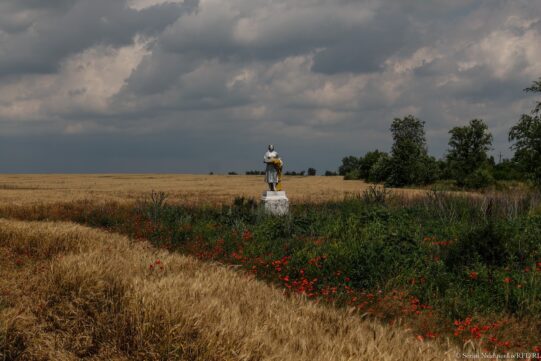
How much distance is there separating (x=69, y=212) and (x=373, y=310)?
1682 centimetres

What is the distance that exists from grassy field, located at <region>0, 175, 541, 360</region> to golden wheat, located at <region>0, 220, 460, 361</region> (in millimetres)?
16

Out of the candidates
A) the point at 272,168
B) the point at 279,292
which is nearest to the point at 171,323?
the point at 279,292

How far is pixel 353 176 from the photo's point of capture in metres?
77.3

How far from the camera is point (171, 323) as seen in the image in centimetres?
423

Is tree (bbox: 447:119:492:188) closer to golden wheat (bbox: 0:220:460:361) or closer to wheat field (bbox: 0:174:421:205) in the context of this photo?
wheat field (bbox: 0:174:421:205)

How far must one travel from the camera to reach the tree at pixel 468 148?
65500mm

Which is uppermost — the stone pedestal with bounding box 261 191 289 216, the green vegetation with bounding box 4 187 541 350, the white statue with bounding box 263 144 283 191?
the white statue with bounding box 263 144 283 191

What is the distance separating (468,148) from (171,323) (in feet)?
229

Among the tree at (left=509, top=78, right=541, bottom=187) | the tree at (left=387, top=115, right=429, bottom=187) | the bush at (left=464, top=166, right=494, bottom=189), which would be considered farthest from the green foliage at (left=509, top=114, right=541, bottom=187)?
the tree at (left=387, top=115, right=429, bottom=187)

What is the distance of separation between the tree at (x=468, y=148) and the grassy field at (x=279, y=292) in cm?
5597

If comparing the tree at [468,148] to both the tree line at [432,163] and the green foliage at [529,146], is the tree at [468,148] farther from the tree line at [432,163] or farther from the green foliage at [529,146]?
the green foliage at [529,146]

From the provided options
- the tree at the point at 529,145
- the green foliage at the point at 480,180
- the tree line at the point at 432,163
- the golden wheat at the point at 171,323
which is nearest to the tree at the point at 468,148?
the tree line at the point at 432,163

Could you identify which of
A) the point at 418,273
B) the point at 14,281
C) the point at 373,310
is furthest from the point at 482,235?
the point at 14,281

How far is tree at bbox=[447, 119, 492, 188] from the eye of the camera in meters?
65.5
